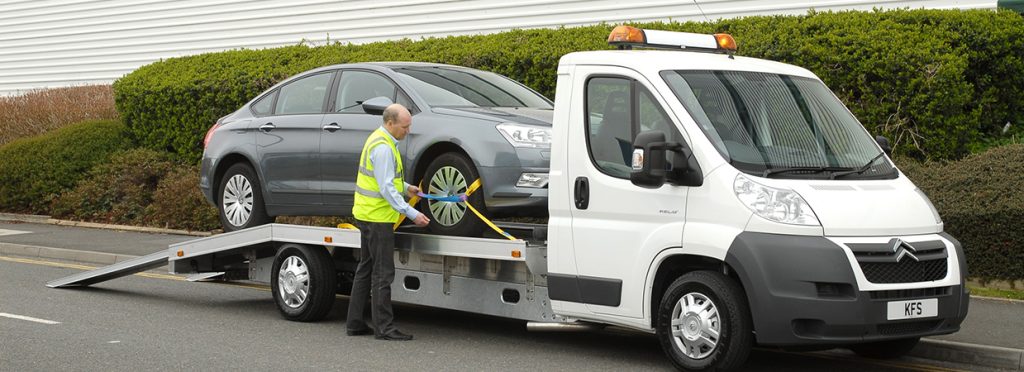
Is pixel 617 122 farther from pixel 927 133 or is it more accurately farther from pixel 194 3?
pixel 194 3

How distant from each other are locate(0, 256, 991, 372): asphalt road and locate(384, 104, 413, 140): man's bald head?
5.04ft

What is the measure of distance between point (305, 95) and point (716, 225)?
4.46 metres

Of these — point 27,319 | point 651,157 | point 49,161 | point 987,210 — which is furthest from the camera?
point 49,161

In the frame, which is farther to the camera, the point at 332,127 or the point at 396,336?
the point at 332,127

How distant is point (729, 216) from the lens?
24.5ft

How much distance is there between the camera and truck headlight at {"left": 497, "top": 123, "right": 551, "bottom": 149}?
898 centimetres

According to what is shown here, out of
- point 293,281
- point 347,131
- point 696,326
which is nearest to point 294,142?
point 347,131

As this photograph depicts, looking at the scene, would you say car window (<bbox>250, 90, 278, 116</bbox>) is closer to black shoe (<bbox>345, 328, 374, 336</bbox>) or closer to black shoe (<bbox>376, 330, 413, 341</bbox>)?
black shoe (<bbox>345, 328, 374, 336</bbox>)

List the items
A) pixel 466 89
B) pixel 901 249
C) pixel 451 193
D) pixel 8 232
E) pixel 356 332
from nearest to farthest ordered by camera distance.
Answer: pixel 901 249 → pixel 451 193 → pixel 356 332 → pixel 466 89 → pixel 8 232

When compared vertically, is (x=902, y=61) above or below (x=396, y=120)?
above

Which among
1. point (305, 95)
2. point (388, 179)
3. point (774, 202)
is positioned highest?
point (305, 95)

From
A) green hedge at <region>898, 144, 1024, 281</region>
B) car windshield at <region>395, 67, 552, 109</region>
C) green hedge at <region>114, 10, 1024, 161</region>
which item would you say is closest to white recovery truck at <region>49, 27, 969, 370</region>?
car windshield at <region>395, 67, 552, 109</region>

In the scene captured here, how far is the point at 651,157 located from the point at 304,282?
3689 millimetres

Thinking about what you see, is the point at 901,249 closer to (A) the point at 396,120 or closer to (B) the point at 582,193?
(B) the point at 582,193
